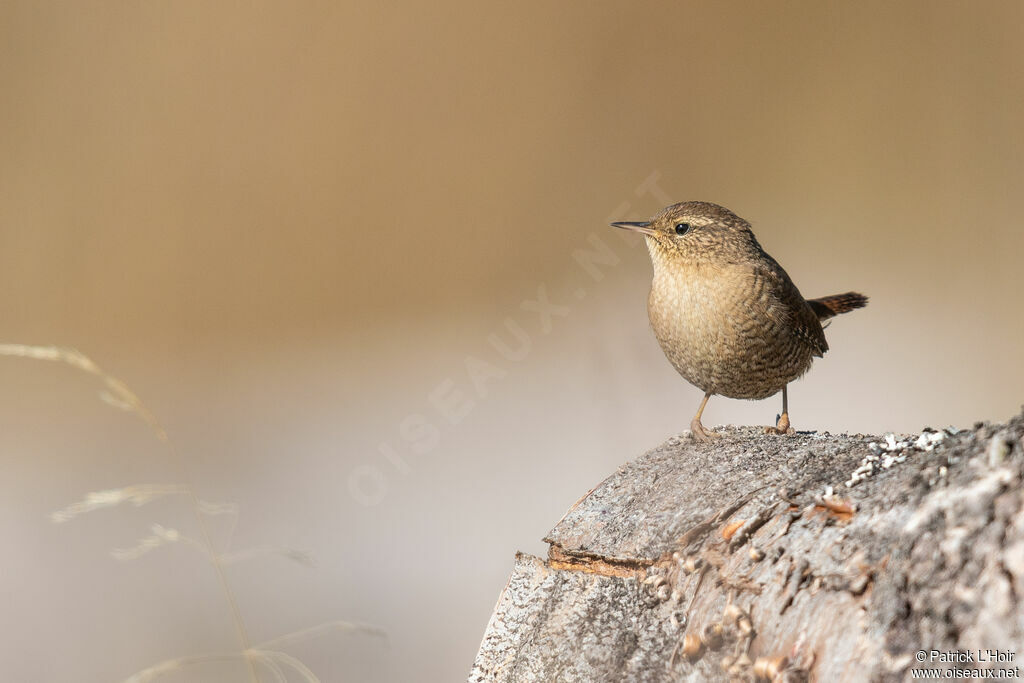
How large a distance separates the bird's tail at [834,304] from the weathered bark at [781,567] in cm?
119

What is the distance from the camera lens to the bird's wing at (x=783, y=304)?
6.40 feet

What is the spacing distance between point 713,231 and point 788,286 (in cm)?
21

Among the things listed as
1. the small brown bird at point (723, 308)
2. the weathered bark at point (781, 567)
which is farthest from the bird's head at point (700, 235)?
the weathered bark at point (781, 567)

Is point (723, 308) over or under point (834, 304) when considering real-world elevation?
under

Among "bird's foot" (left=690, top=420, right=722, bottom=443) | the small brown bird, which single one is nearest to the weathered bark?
"bird's foot" (left=690, top=420, right=722, bottom=443)

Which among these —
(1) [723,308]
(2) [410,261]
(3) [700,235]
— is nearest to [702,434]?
(1) [723,308]

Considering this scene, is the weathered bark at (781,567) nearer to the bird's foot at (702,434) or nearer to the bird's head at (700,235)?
the bird's foot at (702,434)

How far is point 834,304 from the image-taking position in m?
2.61

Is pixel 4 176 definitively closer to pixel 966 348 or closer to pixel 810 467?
pixel 810 467

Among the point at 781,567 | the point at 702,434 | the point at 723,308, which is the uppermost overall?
the point at 723,308

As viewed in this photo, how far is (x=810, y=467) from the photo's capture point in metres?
1.20

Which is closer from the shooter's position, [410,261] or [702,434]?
[702,434]

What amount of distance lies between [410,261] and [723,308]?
6.83 ft

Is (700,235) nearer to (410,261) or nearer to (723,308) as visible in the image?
(723,308)
